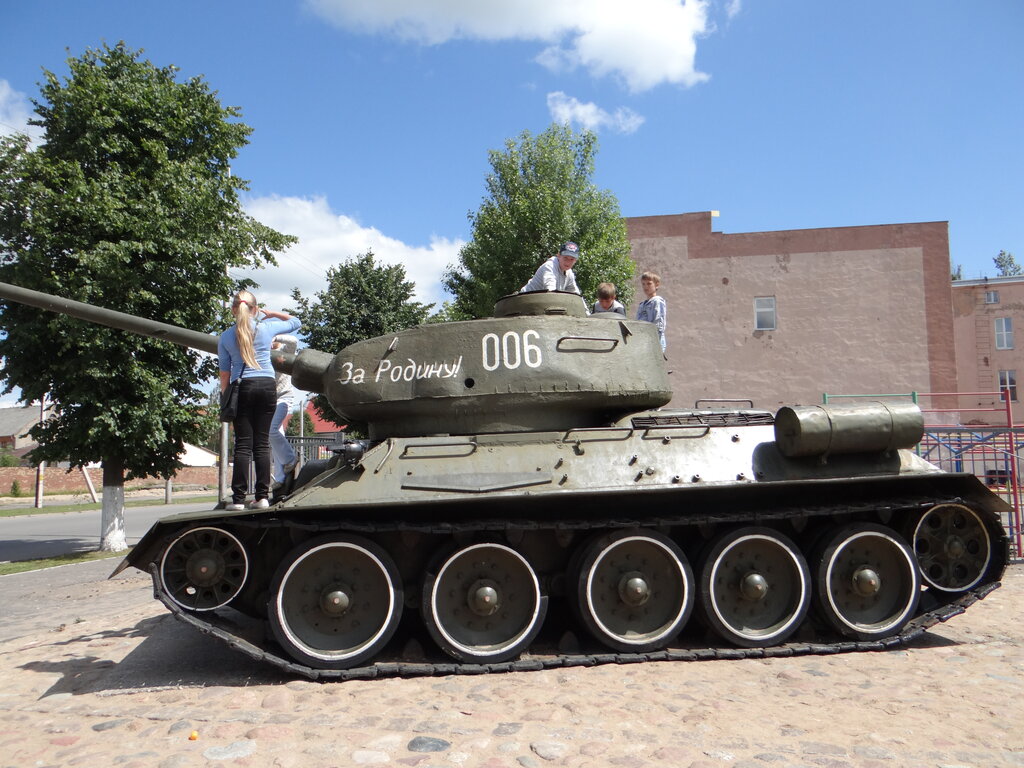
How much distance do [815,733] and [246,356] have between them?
16.9 feet

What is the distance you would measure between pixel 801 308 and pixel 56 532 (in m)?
24.5

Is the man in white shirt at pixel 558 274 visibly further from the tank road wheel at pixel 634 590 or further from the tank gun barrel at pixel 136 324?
the tank road wheel at pixel 634 590

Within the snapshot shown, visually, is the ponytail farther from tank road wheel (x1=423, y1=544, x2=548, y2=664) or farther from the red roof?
the red roof

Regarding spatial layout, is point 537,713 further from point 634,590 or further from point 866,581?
point 866,581

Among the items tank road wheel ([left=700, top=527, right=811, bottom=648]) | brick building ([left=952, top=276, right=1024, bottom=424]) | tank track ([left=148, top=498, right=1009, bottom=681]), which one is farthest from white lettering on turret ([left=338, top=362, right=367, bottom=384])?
brick building ([left=952, top=276, right=1024, bottom=424])

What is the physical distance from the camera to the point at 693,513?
268 inches

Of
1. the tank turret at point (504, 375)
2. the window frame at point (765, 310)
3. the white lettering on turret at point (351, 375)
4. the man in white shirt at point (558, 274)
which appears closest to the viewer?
the tank turret at point (504, 375)

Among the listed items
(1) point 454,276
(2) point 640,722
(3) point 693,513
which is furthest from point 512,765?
(1) point 454,276

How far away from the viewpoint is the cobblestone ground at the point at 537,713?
4.28 m

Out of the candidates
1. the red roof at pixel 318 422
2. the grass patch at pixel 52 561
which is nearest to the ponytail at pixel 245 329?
the grass patch at pixel 52 561

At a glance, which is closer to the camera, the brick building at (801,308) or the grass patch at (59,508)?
the brick building at (801,308)

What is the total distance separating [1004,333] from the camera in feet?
118

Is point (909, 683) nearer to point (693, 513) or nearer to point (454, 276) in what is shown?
point (693, 513)

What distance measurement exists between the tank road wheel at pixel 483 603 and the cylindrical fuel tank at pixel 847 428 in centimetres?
255
